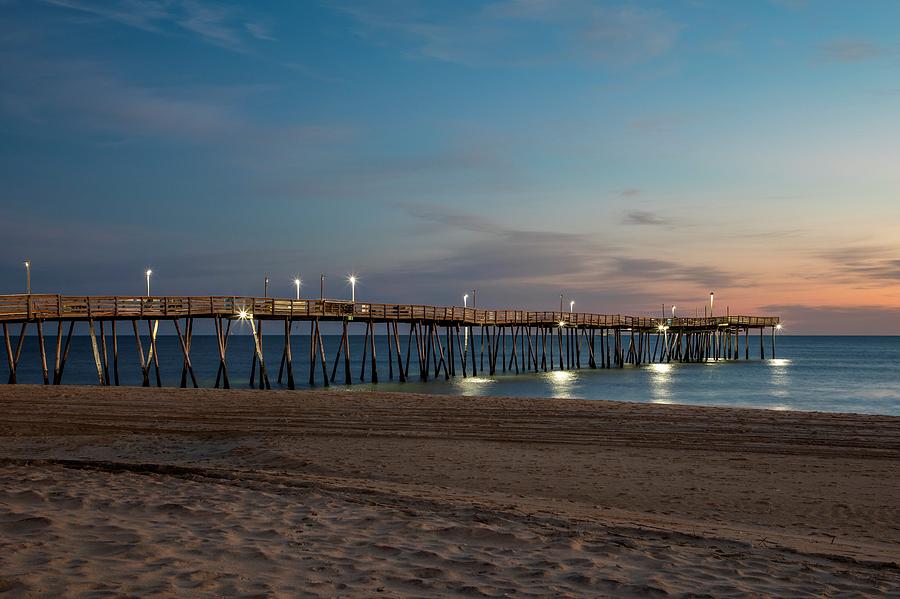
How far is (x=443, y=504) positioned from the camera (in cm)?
838

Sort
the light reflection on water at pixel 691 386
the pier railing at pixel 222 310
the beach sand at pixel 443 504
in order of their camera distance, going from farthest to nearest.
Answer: the light reflection on water at pixel 691 386 → the pier railing at pixel 222 310 → the beach sand at pixel 443 504

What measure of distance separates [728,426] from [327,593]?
14.1m

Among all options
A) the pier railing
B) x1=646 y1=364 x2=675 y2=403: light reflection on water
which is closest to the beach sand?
the pier railing

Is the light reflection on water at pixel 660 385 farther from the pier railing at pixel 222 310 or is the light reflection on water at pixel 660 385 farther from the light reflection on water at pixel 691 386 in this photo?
the pier railing at pixel 222 310

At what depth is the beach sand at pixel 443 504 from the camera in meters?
5.54

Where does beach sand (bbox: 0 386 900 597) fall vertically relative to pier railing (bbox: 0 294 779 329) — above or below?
below

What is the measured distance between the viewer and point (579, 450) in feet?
44.8

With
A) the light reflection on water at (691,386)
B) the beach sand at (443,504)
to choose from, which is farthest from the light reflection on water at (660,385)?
the beach sand at (443,504)

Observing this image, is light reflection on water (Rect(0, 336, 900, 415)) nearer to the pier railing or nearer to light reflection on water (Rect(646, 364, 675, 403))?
light reflection on water (Rect(646, 364, 675, 403))

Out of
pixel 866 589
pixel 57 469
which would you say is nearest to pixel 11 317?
pixel 57 469

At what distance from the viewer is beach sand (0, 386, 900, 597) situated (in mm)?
5535

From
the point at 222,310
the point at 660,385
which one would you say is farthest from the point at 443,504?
the point at 660,385

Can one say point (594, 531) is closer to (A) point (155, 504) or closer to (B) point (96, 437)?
(A) point (155, 504)

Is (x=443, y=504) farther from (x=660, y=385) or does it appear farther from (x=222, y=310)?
(x=660, y=385)
